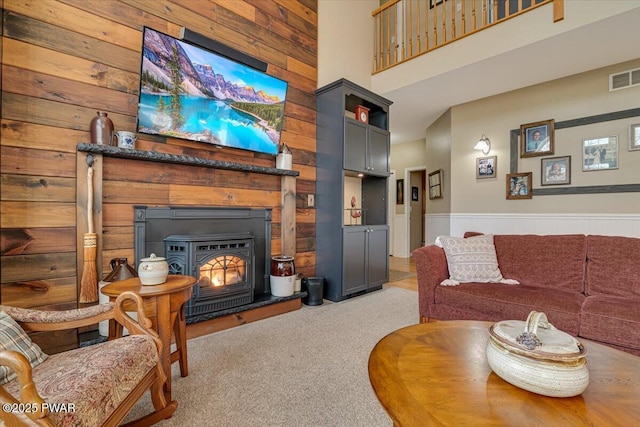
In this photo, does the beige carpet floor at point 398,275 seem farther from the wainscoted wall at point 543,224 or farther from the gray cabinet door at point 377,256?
the wainscoted wall at point 543,224

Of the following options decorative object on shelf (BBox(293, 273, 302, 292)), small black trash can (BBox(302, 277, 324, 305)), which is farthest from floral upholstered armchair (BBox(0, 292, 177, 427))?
small black trash can (BBox(302, 277, 324, 305))

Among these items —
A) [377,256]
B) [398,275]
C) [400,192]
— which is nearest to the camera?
[377,256]

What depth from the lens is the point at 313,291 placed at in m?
3.13

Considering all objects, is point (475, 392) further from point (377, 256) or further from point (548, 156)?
point (548, 156)

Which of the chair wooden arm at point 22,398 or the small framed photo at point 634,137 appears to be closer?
the chair wooden arm at point 22,398

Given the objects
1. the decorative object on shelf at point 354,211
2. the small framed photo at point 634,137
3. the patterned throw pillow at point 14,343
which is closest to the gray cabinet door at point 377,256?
the decorative object on shelf at point 354,211

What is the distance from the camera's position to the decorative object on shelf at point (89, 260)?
6.20ft

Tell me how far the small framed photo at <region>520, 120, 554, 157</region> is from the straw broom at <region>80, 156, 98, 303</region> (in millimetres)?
4837

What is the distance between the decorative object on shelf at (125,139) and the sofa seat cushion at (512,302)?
8.48 feet

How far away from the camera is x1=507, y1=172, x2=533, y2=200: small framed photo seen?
391cm

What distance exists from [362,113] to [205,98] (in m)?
2.01

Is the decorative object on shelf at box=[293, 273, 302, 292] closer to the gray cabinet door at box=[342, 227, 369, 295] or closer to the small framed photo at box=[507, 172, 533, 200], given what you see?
the gray cabinet door at box=[342, 227, 369, 295]

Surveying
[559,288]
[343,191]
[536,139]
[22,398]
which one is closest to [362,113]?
[343,191]

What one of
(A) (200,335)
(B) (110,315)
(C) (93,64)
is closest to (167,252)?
(A) (200,335)
